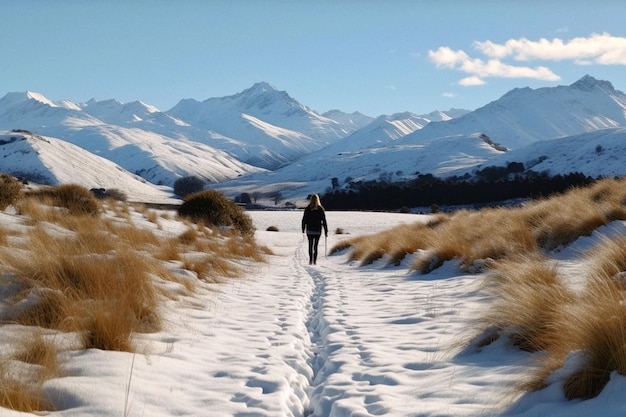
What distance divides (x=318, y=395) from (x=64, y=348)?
2069 millimetres

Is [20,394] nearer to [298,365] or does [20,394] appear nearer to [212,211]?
[298,365]

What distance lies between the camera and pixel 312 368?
5.15m

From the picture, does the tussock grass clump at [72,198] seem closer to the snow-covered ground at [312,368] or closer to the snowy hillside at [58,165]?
the snow-covered ground at [312,368]

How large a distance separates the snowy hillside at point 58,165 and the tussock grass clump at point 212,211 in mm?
134276

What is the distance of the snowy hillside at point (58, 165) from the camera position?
16112 centimetres

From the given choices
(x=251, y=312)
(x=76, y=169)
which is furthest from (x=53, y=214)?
(x=76, y=169)

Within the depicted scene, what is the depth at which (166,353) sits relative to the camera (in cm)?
488

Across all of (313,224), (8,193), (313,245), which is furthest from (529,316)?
(8,193)

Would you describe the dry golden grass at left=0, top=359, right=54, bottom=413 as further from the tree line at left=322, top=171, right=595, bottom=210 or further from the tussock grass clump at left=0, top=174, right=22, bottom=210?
the tree line at left=322, top=171, right=595, bottom=210

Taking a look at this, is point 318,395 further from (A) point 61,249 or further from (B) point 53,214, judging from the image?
(B) point 53,214

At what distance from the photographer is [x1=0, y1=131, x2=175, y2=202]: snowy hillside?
161 meters

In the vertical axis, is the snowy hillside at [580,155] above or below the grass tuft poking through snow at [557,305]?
above

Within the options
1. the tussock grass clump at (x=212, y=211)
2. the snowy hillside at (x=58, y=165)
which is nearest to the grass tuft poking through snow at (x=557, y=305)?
the tussock grass clump at (x=212, y=211)

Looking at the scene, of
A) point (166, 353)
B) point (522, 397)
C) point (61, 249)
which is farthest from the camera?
point (61, 249)
